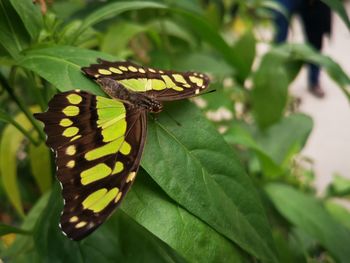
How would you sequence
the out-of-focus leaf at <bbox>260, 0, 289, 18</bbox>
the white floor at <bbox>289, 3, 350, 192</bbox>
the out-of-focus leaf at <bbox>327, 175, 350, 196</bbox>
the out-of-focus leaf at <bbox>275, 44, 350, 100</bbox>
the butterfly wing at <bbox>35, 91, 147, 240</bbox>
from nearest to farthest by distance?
the butterfly wing at <bbox>35, 91, 147, 240</bbox>, the out-of-focus leaf at <bbox>275, 44, 350, 100</bbox>, the out-of-focus leaf at <bbox>260, 0, 289, 18</bbox>, the out-of-focus leaf at <bbox>327, 175, 350, 196</bbox>, the white floor at <bbox>289, 3, 350, 192</bbox>

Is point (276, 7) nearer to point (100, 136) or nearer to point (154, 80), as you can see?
point (154, 80)

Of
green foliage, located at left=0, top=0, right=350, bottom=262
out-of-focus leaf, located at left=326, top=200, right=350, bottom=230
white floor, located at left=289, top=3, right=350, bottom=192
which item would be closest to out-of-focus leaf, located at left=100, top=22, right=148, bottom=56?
green foliage, located at left=0, top=0, right=350, bottom=262

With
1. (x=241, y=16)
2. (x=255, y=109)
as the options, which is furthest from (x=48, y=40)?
(x=241, y=16)

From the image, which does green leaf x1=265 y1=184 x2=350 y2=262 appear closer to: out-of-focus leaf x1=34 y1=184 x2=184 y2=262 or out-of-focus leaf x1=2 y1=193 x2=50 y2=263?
out-of-focus leaf x1=34 y1=184 x2=184 y2=262

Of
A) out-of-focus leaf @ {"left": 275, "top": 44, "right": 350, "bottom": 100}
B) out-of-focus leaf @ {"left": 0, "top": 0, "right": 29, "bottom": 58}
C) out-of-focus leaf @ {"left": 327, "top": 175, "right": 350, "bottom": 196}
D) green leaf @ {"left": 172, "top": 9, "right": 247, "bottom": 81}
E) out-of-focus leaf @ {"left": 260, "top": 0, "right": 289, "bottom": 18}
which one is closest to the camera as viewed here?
out-of-focus leaf @ {"left": 0, "top": 0, "right": 29, "bottom": 58}

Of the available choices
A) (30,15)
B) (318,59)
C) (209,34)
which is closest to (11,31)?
(30,15)

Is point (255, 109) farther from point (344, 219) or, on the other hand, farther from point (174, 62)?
point (344, 219)
